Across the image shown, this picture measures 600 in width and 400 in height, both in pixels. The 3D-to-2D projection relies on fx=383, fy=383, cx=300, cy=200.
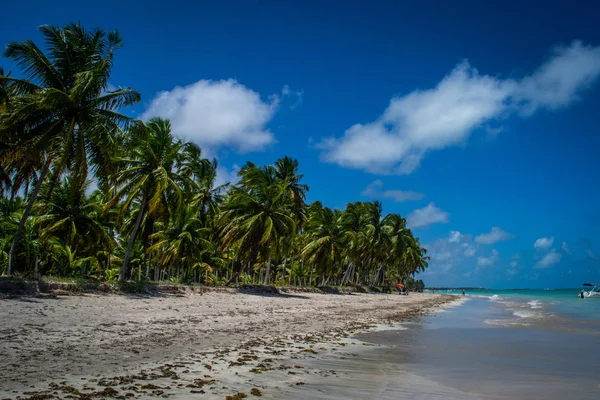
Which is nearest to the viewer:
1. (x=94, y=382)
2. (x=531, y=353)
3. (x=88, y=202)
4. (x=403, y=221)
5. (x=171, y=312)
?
(x=94, y=382)

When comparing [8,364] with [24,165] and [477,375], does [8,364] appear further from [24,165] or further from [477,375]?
[24,165]

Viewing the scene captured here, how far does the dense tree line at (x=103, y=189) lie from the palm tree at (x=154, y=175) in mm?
64

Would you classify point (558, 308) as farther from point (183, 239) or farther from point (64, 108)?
point (64, 108)

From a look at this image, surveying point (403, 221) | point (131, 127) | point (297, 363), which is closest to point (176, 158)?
point (131, 127)

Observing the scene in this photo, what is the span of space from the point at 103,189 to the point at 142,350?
14.5m

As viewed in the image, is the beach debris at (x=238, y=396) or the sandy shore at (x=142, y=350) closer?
the beach debris at (x=238, y=396)

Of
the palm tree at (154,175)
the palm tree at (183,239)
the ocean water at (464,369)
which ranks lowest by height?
the ocean water at (464,369)

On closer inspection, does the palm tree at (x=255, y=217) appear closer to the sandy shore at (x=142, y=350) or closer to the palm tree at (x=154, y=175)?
the palm tree at (x=154, y=175)

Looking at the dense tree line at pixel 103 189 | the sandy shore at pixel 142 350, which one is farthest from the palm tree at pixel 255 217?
the sandy shore at pixel 142 350

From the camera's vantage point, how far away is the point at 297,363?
287 inches

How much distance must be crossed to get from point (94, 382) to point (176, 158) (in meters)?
19.8

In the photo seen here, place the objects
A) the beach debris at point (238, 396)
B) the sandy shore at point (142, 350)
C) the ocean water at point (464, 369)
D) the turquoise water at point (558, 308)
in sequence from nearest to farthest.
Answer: the beach debris at point (238, 396) → the sandy shore at point (142, 350) → the ocean water at point (464, 369) → the turquoise water at point (558, 308)

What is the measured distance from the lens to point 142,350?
24.5 ft

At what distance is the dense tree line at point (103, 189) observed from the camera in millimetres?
15852
